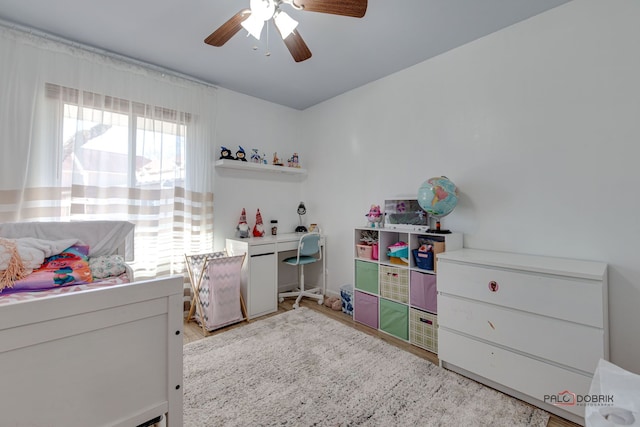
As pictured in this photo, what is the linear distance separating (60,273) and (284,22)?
79.6 inches

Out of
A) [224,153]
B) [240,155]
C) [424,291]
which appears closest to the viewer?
[424,291]

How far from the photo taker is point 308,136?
3.94m

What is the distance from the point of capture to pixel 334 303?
Result: 323 cm

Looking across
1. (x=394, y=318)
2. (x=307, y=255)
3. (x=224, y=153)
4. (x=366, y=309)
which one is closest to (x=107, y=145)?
(x=224, y=153)

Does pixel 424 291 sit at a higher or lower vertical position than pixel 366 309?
higher

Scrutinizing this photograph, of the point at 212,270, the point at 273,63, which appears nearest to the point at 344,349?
the point at 212,270

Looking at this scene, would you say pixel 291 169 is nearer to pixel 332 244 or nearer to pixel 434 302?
pixel 332 244

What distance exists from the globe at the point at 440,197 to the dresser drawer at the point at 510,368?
36.3 inches

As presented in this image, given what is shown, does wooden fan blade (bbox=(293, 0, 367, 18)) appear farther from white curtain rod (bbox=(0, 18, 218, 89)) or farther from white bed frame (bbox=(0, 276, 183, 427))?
white curtain rod (bbox=(0, 18, 218, 89))

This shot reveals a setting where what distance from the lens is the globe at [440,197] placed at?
224 centimetres

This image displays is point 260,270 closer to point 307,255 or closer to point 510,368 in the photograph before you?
point 307,255

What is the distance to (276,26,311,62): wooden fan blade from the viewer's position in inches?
69.7

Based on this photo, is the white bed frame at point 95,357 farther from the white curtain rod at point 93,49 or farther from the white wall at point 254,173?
the white curtain rod at point 93,49

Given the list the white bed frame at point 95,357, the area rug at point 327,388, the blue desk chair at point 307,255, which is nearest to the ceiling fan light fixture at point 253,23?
the white bed frame at point 95,357
